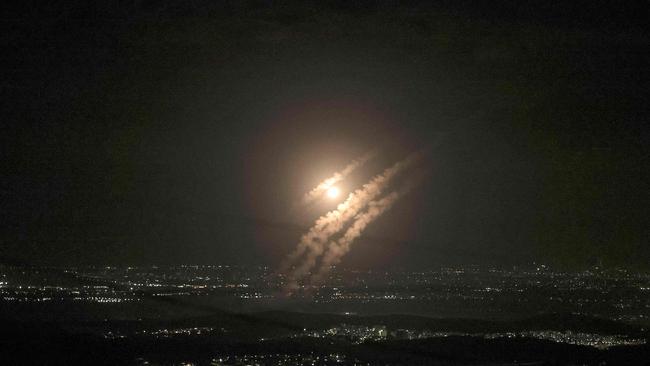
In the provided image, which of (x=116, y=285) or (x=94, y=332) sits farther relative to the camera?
(x=116, y=285)

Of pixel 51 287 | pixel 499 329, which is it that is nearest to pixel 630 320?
pixel 499 329

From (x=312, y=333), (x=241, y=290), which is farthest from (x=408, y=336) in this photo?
(x=241, y=290)

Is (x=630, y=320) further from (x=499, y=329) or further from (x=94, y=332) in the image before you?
(x=94, y=332)

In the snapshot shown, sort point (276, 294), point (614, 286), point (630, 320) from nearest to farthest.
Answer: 1. point (630, 320)
2. point (276, 294)
3. point (614, 286)

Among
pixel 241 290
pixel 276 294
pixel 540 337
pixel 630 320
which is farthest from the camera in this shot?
pixel 241 290

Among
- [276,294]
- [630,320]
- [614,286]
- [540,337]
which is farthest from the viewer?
[614,286]

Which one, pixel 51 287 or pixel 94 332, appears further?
pixel 51 287

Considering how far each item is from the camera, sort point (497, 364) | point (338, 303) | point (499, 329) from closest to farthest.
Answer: point (497, 364)
point (499, 329)
point (338, 303)

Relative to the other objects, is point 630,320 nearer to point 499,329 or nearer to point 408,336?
point 499,329
